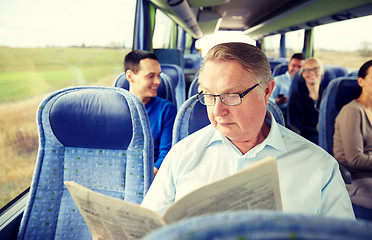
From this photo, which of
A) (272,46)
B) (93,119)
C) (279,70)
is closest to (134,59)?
(93,119)

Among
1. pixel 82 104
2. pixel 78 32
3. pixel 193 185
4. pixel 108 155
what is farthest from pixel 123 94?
pixel 78 32

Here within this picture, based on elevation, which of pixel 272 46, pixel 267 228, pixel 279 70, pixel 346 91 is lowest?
pixel 267 228

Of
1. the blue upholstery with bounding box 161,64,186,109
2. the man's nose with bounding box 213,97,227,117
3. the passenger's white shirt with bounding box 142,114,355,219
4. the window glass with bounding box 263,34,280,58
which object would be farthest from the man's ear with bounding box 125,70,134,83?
the window glass with bounding box 263,34,280,58

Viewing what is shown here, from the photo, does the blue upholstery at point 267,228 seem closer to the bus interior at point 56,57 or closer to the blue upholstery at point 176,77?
the bus interior at point 56,57

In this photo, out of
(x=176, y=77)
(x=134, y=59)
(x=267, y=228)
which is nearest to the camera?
(x=267, y=228)

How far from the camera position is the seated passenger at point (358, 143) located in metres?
1.91

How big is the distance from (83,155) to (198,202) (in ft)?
3.31

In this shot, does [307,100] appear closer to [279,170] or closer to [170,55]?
[279,170]

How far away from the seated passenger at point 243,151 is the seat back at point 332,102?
4.29ft

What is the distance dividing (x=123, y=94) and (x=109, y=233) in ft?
2.52

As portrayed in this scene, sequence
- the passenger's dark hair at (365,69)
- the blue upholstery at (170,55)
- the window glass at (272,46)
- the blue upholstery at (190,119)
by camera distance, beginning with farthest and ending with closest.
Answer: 1. the window glass at (272,46)
2. the blue upholstery at (170,55)
3. the passenger's dark hair at (365,69)
4. the blue upholstery at (190,119)

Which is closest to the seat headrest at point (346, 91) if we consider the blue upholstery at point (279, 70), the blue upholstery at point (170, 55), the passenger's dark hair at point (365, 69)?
the passenger's dark hair at point (365, 69)

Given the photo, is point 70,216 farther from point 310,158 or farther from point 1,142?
point 310,158

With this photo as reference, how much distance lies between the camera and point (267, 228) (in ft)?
0.95
